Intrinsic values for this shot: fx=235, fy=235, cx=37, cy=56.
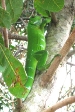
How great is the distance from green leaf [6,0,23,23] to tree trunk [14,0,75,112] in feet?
1.86

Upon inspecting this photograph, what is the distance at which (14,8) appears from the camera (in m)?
0.86

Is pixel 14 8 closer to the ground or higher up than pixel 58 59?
higher up

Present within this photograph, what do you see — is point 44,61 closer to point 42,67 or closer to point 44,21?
point 42,67

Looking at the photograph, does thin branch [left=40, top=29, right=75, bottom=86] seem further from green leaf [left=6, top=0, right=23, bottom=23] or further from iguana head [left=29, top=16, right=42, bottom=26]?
iguana head [left=29, top=16, right=42, bottom=26]

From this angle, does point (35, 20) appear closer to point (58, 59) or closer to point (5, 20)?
point (58, 59)

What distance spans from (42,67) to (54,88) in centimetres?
18

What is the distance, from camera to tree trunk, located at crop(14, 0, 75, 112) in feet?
4.18

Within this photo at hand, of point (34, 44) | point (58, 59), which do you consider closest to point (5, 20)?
point (58, 59)

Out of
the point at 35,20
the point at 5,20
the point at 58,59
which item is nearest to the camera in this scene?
the point at 5,20

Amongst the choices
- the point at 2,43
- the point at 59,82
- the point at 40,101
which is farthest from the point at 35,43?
the point at 2,43

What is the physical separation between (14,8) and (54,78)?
630mm

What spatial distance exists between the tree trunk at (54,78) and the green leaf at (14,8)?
57 centimetres

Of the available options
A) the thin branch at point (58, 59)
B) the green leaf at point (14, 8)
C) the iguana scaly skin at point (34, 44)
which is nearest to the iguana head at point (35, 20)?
the iguana scaly skin at point (34, 44)

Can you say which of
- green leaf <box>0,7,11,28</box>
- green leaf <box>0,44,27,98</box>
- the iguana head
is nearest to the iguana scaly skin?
the iguana head
